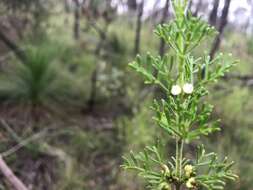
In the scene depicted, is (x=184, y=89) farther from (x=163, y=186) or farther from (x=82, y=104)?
(x=82, y=104)

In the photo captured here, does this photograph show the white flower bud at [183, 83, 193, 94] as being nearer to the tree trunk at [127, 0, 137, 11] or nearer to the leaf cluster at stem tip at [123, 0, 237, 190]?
the leaf cluster at stem tip at [123, 0, 237, 190]

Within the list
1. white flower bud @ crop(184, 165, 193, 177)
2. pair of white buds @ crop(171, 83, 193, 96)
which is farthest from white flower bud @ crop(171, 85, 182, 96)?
white flower bud @ crop(184, 165, 193, 177)

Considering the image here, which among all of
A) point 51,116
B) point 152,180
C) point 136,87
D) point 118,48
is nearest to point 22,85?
point 51,116

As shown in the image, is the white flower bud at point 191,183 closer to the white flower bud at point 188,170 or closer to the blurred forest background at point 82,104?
the white flower bud at point 188,170

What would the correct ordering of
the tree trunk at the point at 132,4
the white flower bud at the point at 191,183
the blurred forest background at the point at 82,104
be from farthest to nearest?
1. the tree trunk at the point at 132,4
2. the blurred forest background at the point at 82,104
3. the white flower bud at the point at 191,183

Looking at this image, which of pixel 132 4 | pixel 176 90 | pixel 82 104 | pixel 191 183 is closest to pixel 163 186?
pixel 191 183

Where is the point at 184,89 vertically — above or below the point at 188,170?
above

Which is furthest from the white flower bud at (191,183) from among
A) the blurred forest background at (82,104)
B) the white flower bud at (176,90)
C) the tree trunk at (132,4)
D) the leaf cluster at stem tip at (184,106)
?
the tree trunk at (132,4)

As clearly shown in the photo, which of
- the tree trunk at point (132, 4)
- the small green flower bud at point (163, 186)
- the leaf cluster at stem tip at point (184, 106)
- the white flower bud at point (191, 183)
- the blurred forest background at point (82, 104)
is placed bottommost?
the small green flower bud at point (163, 186)
